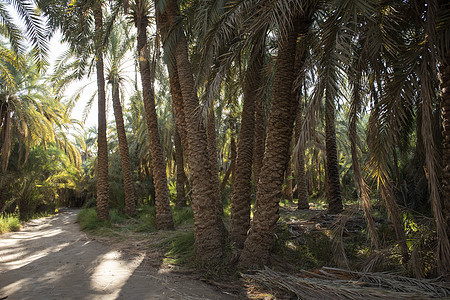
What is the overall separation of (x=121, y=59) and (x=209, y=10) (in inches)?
455

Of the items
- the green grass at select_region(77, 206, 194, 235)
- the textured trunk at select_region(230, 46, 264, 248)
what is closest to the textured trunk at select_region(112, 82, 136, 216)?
the green grass at select_region(77, 206, 194, 235)

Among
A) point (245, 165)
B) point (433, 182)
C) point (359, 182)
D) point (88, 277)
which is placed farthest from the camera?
point (245, 165)

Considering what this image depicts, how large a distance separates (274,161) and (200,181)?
1.80 metres

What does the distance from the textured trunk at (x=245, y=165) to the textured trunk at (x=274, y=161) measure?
1236mm

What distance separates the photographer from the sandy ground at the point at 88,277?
4551mm

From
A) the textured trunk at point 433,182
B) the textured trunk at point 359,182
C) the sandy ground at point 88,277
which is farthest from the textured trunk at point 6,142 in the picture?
the textured trunk at point 433,182

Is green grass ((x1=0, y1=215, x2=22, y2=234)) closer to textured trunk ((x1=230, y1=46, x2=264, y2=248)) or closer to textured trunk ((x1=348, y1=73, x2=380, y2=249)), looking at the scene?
textured trunk ((x1=230, y1=46, x2=264, y2=248))

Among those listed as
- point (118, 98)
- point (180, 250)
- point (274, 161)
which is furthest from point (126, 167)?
point (274, 161)

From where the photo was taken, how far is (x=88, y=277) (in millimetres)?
5340

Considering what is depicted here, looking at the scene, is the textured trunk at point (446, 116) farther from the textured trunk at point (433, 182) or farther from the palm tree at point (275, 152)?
the palm tree at point (275, 152)

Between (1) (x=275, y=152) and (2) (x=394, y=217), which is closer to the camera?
(2) (x=394, y=217)

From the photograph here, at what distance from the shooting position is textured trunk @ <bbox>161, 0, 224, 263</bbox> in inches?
253

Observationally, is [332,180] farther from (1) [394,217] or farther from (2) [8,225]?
(2) [8,225]

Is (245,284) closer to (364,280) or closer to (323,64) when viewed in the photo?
(364,280)
